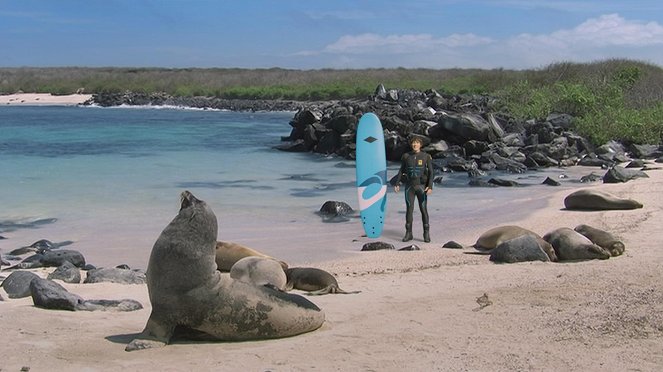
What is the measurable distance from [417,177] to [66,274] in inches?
204

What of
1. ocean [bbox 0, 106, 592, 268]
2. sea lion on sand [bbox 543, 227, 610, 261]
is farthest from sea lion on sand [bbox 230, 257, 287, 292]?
sea lion on sand [bbox 543, 227, 610, 261]

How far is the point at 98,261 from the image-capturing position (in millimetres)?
10773

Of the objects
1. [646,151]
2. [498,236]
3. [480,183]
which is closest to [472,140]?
[646,151]

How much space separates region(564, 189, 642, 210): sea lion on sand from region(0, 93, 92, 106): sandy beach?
220 ft

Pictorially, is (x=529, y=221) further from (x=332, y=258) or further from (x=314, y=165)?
(x=314, y=165)

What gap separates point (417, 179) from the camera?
11758mm

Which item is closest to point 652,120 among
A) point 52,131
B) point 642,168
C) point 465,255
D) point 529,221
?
point 642,168

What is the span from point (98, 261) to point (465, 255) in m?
4.85

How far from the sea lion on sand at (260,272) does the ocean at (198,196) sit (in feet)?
7.80

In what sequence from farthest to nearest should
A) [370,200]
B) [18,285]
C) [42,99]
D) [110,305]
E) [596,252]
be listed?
1. [42,99]
2. [370,200]
3. [596,252]
4. [18,285]
5. [110,305]

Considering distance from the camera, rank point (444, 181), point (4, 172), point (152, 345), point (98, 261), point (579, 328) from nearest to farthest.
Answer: point (152, 345) < point (579, 328) < point (98, 261) < point (444, 181) < point (4, 172)

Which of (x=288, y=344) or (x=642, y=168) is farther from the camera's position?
(x=642, y=168)

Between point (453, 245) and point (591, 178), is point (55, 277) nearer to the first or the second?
point (453, 245)

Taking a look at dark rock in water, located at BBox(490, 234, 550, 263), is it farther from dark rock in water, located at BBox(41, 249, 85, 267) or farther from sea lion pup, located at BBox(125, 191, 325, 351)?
dark rock in water, located at BBox(41, 249, 85, 267)
